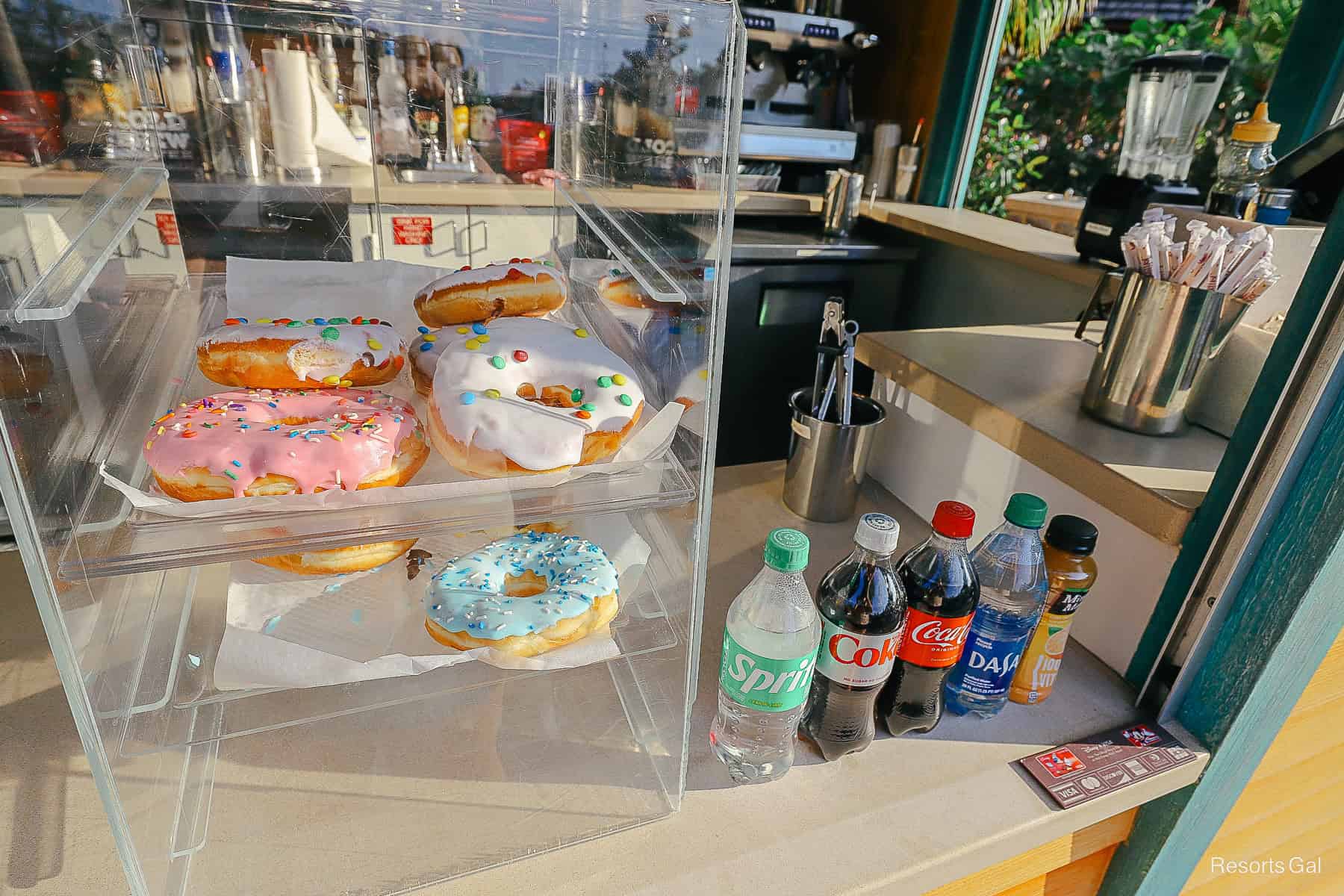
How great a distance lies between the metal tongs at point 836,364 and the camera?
47.4 inches

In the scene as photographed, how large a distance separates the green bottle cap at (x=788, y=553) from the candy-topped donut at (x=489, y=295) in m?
0.42

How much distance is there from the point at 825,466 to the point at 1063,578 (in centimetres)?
40

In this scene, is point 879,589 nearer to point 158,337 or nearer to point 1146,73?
point 158,337

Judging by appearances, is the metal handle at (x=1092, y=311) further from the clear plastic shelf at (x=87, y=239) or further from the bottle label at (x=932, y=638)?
the clear plastic shelf at (x=87, y=239)

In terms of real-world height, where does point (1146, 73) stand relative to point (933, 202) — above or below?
above

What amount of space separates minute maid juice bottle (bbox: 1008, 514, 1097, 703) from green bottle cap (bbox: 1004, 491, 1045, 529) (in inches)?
2.3

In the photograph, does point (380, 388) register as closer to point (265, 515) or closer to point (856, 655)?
point (265, 515)

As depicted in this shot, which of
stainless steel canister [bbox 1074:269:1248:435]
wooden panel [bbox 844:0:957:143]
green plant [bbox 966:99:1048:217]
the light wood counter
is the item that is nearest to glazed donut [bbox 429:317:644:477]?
stainless steel canister [bbox 1074:269:1248:435]

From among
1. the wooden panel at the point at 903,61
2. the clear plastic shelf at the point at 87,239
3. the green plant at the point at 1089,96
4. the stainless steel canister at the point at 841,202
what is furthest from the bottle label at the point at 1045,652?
the green plant at the point at 1089,96

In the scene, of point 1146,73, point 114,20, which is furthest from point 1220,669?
point 1146,73

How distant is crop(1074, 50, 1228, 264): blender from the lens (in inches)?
65.0

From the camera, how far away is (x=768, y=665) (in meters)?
0.70

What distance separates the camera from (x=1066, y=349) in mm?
1433

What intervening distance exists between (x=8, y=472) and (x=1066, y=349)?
1481 mm
